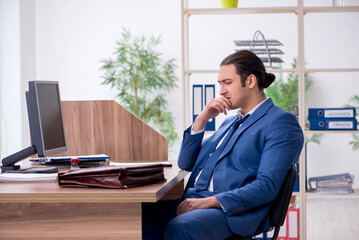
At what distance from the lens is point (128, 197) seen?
1.53 metres

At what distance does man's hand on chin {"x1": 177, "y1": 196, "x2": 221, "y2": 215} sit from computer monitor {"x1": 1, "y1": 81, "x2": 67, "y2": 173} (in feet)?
2.28

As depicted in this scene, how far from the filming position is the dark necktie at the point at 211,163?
2162 millimetres

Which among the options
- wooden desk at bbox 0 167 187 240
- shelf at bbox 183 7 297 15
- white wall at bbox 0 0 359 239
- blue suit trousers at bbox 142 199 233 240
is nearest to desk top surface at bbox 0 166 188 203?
wooden desk at bbox 0 167 187 240

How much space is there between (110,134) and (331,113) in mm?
1793

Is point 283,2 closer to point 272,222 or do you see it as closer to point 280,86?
point 280,86

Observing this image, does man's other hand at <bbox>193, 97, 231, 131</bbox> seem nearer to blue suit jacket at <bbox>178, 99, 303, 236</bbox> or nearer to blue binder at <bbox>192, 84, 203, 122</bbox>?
blue suit jacket at <bbox>178, 99, 303, 236</bbox>

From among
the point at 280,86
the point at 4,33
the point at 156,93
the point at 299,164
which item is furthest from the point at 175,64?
the point at 299,164

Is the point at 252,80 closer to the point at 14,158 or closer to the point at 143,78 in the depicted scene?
the point at 14,158

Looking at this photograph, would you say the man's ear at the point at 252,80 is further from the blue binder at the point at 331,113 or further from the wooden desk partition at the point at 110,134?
the blue binder at the point at 331,113

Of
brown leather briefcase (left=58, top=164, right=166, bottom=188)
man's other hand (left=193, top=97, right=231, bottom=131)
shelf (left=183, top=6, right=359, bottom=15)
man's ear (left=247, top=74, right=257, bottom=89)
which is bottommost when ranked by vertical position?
brown leather briefcase (left=58, top=164, right=166, bottom=188)

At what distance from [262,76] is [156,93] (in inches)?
167

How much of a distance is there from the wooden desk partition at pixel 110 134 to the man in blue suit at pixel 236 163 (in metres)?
0.48

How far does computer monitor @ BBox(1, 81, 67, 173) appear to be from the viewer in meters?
2.19

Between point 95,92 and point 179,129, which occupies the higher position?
point 95,92
